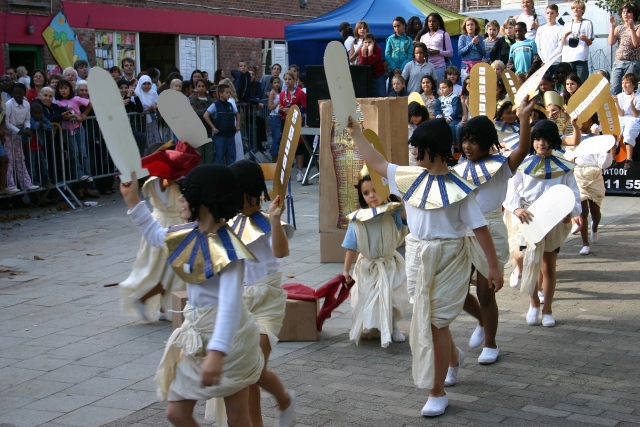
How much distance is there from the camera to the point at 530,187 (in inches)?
283

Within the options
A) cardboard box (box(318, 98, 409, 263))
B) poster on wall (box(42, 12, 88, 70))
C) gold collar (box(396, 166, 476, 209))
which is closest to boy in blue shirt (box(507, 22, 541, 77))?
cardboard box (box(318, 98, 409, 263))

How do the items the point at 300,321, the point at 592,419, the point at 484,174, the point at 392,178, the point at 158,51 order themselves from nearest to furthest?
the point at 592,419, the point at 392,178, the point at 484,174, the point at 300,321, the point at 158,51

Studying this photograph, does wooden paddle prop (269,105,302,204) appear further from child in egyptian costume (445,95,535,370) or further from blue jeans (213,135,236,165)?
blue jeans (213,135,236,165)

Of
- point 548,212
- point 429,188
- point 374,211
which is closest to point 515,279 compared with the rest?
point 548,212

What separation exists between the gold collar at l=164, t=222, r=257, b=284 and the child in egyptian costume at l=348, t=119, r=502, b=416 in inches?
58.4

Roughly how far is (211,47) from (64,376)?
1903 centimetres

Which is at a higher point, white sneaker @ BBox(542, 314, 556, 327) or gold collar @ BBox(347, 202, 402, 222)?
gold collar @ BBox(347, 202, 402, 222)

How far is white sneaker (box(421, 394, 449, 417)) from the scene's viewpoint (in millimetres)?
4895

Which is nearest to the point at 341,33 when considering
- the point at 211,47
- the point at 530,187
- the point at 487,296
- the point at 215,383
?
the point at 211,47

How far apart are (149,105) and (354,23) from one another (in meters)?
4.98

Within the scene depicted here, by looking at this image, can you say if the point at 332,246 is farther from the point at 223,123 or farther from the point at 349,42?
the point at 349,42

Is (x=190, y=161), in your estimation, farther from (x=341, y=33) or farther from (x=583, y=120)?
(x=341, y=33)

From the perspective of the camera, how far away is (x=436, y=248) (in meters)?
4.98

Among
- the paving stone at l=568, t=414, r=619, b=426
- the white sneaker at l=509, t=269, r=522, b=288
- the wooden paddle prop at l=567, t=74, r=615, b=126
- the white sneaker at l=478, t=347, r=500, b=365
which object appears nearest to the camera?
the paving stone at l=568, t=414, r=619, b=426
